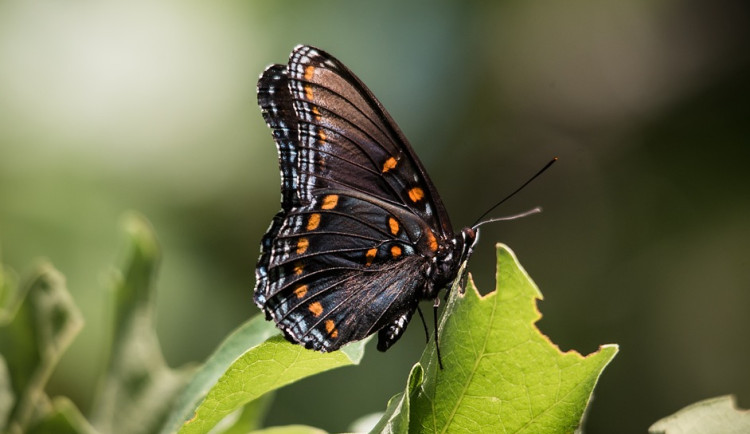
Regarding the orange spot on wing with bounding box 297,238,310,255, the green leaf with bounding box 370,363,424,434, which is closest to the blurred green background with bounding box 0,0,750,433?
the orange spot on wing with bounding box 297,238,310,255

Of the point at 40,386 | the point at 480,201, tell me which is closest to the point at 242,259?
the point at 480,201

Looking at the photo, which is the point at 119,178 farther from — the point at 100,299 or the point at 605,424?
the point at 605,424

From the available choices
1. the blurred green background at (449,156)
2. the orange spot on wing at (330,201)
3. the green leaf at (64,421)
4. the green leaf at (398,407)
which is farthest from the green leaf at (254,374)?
the blurred green background at (449,156)

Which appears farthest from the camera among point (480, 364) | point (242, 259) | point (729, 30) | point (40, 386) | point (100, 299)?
point (729, 30)

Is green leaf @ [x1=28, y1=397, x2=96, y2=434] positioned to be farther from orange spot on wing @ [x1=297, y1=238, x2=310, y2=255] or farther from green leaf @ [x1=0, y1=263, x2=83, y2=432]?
orange spot on wing @ [x1=297, y1=238, x2=310, y2=255]

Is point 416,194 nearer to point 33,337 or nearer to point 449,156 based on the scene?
point 33,337

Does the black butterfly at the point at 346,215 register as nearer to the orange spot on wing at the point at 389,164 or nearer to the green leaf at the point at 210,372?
the orange spot on wing at the point at 389,164
